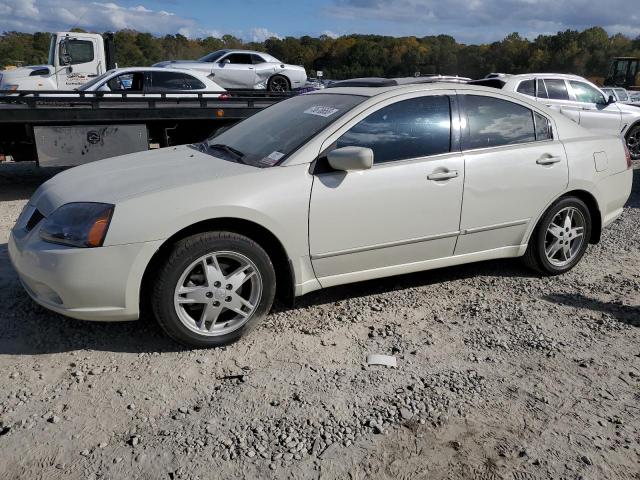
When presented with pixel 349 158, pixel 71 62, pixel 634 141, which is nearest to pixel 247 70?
pixel 71 62

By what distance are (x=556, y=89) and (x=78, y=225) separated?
983cm

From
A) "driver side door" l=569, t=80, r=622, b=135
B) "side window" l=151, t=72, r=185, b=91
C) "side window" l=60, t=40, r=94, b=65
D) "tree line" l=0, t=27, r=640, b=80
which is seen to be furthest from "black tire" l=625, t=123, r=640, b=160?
"tree line" l=0, t=27, r=640, b=80

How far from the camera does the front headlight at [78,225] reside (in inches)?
121

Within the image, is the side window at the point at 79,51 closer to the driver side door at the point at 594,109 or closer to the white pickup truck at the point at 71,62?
the white pickup truck at the point at 71,62

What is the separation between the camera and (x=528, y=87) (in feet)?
33.7

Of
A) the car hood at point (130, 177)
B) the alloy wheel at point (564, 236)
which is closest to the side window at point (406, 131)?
the car hood at point (130, 177)

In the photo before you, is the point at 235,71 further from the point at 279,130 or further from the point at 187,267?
the point at 187,267

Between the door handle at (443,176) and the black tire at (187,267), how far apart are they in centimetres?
126

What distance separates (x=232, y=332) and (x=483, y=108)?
7.96ft

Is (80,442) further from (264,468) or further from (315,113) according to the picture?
(315,113)

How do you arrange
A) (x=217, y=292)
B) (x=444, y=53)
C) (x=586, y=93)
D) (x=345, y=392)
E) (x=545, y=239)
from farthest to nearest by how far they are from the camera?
1. (x=444, y=53)
2. (x=586, y=93)
3. (x=545, y=239)
4. (x=217, y=292)
5. (x=345, y=392)

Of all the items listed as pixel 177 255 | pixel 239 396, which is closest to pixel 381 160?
pixel 177 255

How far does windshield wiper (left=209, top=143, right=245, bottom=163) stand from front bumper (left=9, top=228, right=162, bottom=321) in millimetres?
954

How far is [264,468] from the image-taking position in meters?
2.41
